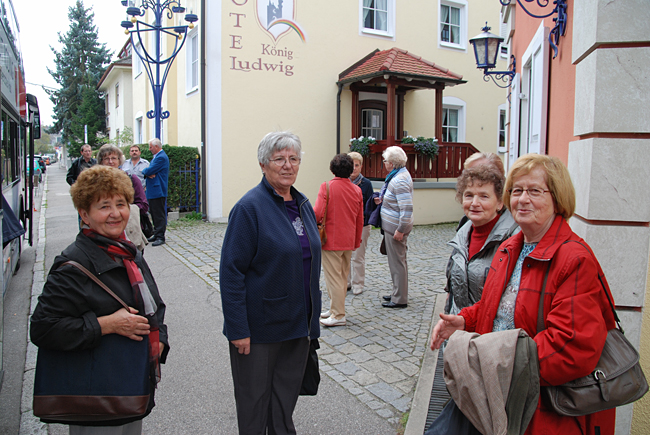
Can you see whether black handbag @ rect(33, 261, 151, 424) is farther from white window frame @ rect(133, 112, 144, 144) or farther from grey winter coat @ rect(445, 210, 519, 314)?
white window frame @ rect(133, 112, 144, 144)

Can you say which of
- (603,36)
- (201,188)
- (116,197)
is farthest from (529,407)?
(201,188)

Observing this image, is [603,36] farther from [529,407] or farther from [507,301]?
[529,407]

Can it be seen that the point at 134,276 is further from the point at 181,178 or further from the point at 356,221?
the point at 181,178

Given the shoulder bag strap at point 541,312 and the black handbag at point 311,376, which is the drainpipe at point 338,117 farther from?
the shoulder bag strap at point 541,312

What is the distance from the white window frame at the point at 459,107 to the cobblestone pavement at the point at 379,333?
872 cm

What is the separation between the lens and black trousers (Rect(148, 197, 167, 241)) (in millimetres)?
9664

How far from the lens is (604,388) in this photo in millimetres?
1778

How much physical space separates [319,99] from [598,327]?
13.1 meters

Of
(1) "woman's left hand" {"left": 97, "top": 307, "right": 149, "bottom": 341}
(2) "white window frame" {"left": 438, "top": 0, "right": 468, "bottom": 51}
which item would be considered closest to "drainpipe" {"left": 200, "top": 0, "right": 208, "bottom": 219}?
(2) "white window frame" {"left": 438, "top": 0, "right": 468, "bottom": 51}

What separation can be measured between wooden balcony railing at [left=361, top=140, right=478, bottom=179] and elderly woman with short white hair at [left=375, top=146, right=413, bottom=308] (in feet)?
23.9

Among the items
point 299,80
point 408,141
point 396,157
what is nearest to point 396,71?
point 408,141

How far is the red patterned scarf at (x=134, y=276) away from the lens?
2.28m

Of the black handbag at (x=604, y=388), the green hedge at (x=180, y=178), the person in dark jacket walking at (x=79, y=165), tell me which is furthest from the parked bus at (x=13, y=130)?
the black handbag at (x=604, y=388)

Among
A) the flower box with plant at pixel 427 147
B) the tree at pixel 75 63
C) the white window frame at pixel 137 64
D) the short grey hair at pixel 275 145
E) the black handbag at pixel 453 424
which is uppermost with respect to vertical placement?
the tree at pixel 75 63
